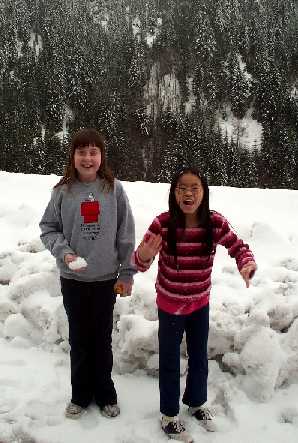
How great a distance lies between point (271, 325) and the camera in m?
3.57

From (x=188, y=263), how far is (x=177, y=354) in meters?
0.61

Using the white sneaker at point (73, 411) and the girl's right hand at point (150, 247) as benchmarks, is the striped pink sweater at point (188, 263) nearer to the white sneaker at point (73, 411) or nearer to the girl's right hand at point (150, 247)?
the girl's right hand at point (150, 247)

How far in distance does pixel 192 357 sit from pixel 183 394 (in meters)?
0.38

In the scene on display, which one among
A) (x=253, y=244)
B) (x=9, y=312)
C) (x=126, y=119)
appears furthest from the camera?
(x=126, y=119)

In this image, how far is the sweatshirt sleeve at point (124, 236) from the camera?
2.81 metres

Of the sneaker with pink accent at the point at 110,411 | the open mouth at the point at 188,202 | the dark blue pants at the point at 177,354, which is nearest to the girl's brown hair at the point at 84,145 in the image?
the open mouth at the point at 188,202

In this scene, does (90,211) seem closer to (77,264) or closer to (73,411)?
(77,264)

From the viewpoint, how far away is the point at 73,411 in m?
2.96

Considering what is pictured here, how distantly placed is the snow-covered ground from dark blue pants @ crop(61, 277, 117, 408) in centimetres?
16

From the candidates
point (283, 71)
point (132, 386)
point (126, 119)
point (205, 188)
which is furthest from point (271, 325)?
point (283, 71)

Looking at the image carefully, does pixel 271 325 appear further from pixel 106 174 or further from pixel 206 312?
pixel 106 174

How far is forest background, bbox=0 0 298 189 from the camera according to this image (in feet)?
204

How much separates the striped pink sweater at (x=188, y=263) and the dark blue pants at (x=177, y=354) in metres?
0.09

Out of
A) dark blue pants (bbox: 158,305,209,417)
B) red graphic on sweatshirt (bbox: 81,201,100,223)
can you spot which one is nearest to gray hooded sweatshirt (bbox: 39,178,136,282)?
red graphic on sweatshirt (bbox: 81,201,100,223)
